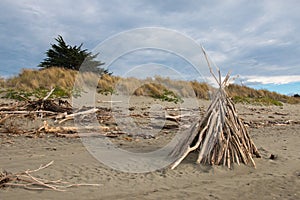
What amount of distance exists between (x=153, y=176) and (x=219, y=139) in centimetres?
120

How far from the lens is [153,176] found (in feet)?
14.9

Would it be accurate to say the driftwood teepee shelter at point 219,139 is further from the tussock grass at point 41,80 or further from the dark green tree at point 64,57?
the dark green tree at point 64,57

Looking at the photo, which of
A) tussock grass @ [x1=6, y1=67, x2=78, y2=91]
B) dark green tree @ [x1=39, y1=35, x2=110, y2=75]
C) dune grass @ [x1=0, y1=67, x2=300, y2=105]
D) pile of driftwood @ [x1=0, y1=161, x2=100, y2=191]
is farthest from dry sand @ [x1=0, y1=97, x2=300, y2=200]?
dark green tree @ [x1=39, y1=35, x2=110, y2=75]

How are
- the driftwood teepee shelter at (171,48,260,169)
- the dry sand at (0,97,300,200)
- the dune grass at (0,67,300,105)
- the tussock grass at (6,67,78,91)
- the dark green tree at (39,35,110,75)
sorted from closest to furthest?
the dry sand at (0,97,300,200), the driftwood teepee shelter at (171,48,260,169), the dune grass at (0,67,300,105), the tussock grass at (6,67,78,91), the dark green tree at (39,35,110,75)

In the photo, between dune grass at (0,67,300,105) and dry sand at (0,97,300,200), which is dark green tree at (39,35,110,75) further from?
dry sand at (0,97,300,200)

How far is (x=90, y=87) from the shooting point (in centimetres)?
1496

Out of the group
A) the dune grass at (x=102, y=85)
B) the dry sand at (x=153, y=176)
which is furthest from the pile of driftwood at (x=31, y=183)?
the dune grass at (x=102, y=85)

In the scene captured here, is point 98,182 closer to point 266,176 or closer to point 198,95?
point 266,176

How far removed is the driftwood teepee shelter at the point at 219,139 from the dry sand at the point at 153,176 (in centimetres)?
17

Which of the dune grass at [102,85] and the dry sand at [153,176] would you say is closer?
the dry sand at [153,176]

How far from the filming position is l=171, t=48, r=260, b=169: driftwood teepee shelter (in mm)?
5004

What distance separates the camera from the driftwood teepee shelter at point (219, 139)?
5.00m

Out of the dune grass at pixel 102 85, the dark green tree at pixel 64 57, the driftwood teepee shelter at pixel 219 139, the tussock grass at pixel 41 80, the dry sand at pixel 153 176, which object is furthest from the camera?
the dark green tree at pixel 64 57

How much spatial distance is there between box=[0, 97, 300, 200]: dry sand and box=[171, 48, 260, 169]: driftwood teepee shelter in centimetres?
17
